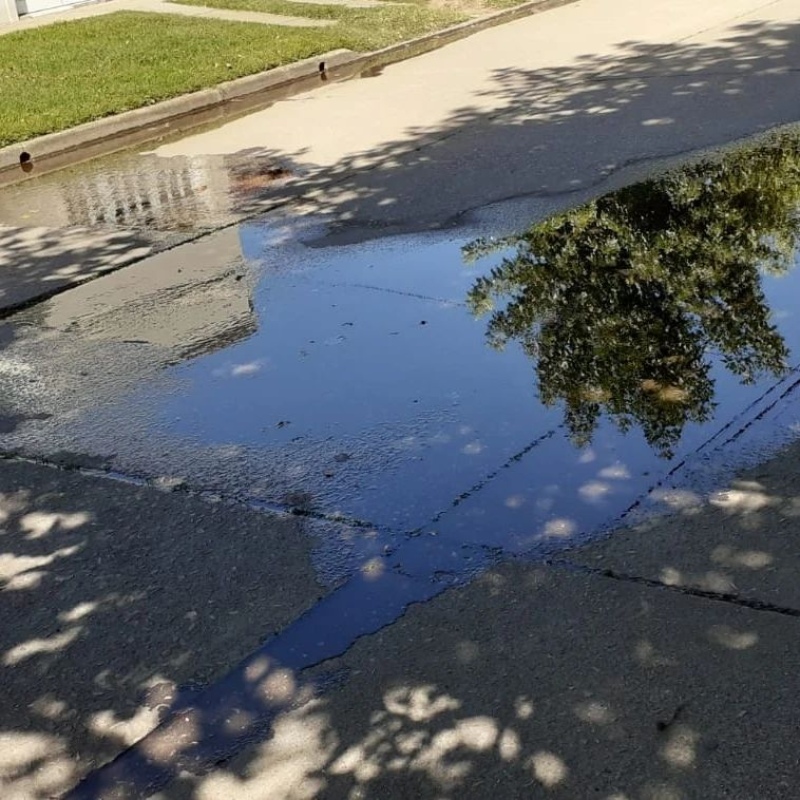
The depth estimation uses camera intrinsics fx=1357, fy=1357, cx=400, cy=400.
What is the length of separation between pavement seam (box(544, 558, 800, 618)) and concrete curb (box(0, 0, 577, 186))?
8.46 meters

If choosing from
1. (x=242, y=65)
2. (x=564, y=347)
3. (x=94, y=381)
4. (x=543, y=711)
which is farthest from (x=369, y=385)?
(x=242, y=65)

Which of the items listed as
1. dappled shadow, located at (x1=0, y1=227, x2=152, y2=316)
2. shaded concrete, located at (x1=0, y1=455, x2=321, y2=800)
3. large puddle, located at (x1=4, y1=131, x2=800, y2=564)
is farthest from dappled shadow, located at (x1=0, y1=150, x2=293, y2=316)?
shaded concrete, located at (x1=0, y1=455, x2=321, y2=800)

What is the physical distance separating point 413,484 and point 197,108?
8945mm

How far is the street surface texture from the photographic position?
13.4 feet

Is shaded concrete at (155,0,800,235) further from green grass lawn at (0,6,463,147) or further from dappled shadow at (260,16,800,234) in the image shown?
green grass lawn at (0,6,463,147)

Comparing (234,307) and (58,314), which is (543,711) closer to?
(234,307)

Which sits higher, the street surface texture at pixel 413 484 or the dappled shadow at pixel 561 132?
the dappled shadow at pixel 561 132

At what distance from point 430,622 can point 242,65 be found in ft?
36.6

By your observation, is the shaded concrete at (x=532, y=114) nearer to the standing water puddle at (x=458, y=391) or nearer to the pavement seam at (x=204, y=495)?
the standing water puddle at (x=458, y=391)

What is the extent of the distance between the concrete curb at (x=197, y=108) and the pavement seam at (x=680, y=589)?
8458mm

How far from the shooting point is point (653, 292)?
718cm

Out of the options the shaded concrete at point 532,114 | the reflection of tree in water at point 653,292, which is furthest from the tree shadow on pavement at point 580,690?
the shaded concrete at point 532,114

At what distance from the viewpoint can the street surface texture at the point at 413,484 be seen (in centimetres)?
408

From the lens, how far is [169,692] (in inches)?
174
